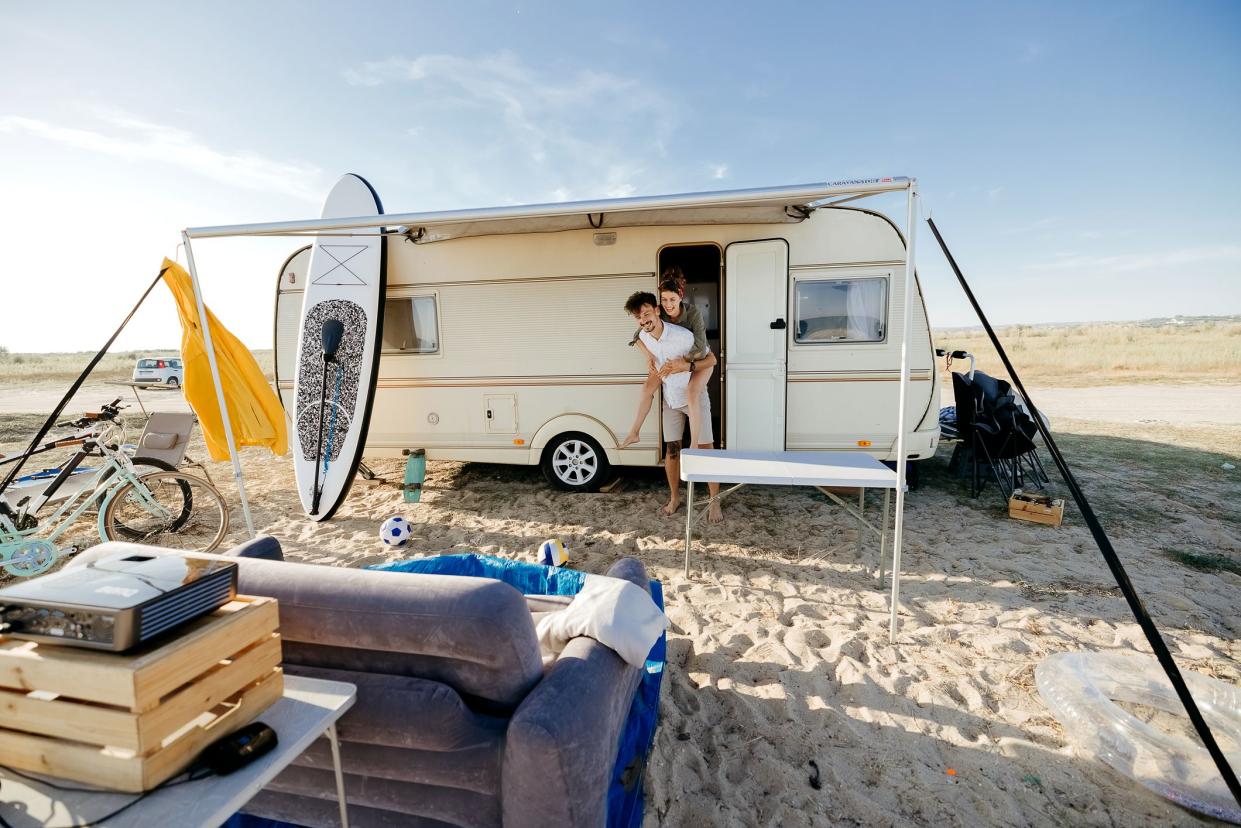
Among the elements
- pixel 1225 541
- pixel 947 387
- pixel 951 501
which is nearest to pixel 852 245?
pixel 951 501

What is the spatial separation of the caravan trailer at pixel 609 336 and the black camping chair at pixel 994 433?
29.6 inches

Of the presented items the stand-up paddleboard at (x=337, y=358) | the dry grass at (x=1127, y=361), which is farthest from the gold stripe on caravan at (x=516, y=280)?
the dry grass at (x=1127, y=361)

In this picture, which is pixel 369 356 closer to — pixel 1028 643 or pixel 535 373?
pixel 535 373

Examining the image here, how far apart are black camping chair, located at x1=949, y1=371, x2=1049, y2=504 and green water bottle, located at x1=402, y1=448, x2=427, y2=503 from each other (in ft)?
18.5

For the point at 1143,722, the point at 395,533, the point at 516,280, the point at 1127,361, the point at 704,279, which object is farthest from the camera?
the point at 1127,361

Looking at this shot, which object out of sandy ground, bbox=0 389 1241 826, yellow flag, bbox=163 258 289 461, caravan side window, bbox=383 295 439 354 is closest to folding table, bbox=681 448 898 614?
sandy ground, bbox=0 389 1241 826

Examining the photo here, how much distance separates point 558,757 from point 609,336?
13.9ft

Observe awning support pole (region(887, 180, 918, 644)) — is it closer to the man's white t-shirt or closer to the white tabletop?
the white tabletop

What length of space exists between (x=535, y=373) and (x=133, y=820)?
4.52 m

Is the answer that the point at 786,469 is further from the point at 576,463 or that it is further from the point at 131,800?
the point at 131,800

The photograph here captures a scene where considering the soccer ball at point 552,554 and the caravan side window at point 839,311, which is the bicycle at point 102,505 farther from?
the caravan side window at point 839,311

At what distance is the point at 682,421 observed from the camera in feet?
16.5

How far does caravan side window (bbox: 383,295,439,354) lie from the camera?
18.3 ft

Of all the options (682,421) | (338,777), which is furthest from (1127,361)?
(338,777)
